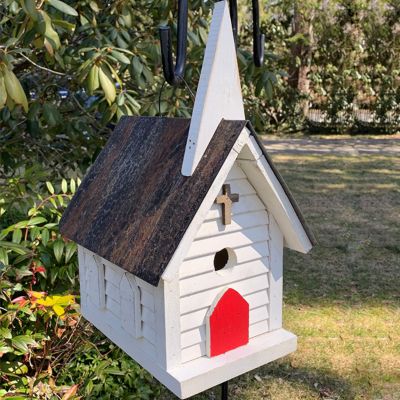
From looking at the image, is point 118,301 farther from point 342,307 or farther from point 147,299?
point 342,307

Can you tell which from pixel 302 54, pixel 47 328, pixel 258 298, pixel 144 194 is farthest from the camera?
pixel 302 54

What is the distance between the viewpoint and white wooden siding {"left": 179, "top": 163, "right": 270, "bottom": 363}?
136 centimetres

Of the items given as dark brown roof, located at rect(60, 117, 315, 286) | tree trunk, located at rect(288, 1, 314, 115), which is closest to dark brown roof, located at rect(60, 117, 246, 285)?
dark brown roof, located at rect(60, 117, 315, 286)

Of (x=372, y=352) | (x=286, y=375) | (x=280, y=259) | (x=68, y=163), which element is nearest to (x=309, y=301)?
(x=372, y=352)

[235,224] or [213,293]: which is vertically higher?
[235,224]

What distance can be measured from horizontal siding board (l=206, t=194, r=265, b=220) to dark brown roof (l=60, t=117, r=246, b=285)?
0.50 ft

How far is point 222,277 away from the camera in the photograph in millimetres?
1439

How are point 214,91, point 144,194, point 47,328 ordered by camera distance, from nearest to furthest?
point 214,91
point 144,194
point 47,328

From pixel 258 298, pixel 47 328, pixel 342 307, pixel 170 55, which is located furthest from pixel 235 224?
pixel 342 307

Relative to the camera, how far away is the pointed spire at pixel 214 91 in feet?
4.08

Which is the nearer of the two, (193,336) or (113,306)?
(193,336)

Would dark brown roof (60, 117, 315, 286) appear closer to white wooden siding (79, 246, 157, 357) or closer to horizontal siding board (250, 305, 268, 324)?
white wooden siding (79, 246, 157, 357)

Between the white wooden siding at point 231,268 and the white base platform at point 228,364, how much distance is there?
0.03 metres

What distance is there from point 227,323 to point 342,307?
2.78 m
